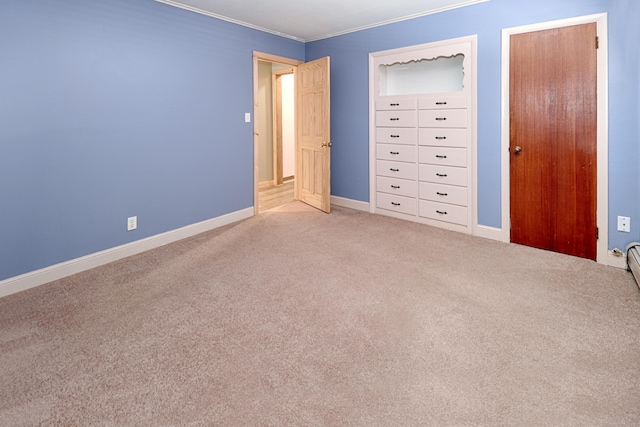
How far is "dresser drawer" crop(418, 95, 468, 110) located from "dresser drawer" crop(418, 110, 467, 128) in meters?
0.05

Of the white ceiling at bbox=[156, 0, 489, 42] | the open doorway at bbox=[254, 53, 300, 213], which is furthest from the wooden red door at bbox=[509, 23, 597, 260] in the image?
the open doorway at bbox=[254, 53, 300, 213]

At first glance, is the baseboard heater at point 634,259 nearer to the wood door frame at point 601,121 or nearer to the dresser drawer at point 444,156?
the wood door frame at point 601,121

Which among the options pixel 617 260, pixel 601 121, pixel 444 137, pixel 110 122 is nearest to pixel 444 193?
pixel 444 137

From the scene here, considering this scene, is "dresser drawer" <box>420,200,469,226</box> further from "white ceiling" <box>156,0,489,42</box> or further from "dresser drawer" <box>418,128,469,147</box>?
"white ceiling" <box>156,0,489,42</box>

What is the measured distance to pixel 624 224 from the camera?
3.25m

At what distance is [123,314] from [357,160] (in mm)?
3648

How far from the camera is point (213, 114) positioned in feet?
14.8

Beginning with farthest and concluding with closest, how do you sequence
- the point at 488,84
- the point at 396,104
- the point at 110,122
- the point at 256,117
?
1. the point at 256,117
2. the point at 396,104
3. the point at 488,84
4. the point at 110,122

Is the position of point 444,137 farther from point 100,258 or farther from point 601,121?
point 100,258

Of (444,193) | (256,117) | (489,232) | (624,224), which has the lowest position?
(489,232)

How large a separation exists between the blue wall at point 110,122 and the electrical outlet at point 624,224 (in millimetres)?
3876

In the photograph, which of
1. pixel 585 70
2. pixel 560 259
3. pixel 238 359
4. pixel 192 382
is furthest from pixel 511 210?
pixel 192 382

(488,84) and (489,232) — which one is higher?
(488,84)

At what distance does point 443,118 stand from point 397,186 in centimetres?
101
